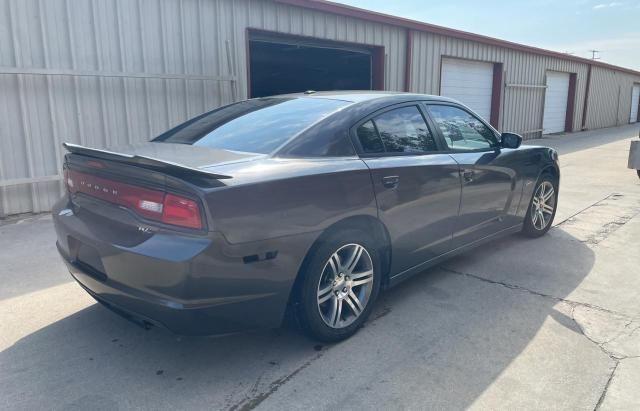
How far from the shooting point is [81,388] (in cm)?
255

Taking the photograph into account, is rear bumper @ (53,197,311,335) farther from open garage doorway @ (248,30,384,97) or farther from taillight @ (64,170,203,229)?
open garage doorway @ (248,30,384,97)

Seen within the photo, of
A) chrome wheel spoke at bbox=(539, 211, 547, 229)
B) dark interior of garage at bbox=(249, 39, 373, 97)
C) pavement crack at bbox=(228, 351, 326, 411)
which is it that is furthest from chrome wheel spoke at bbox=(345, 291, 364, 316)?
dark interior of garage at bbox=(249, 39, 373, 97)

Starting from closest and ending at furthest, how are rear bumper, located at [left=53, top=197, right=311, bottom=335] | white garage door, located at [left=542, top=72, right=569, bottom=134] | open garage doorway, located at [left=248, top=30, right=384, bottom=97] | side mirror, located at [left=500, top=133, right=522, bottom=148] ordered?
1. rear bumper, located at [left=53, top=197, right=311, bottom=335]
2. side mirror, located at [left=500, top=133, right=522, bottom=148]
3. open garage doorway, located at [left=248, top=30, right=384, bottom=97]
4. white garage door, located at [left=542, top=72, right=569, bottom=134]

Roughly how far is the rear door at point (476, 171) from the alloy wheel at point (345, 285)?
1108mm

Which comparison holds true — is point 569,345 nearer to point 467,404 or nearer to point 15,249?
point 467,404

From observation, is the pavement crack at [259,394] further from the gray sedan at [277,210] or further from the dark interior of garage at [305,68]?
the dark interior of garage at [305,68]

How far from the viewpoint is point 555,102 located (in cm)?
1991

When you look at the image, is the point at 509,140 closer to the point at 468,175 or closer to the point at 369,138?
the point at 468,175

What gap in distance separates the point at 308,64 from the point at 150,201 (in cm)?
1309

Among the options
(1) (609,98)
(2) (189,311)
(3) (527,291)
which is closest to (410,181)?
(3) (527,291)

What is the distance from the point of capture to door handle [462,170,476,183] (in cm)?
385

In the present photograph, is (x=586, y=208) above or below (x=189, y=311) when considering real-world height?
below

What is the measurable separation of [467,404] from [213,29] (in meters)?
6.96

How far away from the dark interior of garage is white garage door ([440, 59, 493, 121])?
8.18 ft
